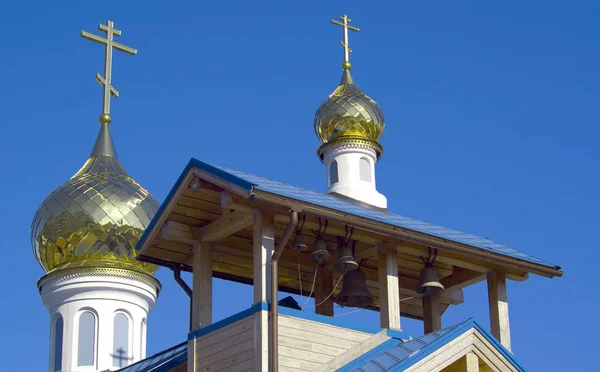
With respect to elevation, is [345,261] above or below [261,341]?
above

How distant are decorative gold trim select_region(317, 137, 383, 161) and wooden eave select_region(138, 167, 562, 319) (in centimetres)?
599

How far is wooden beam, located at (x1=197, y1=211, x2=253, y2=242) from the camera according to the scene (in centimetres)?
1755

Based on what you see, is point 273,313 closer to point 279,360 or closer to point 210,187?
point 279,360

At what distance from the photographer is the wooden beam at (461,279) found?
62.7 ft

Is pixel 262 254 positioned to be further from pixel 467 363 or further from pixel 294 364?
pixel 467 363

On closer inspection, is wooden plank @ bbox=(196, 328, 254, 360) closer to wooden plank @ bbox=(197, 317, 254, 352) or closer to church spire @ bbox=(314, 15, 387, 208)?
wooden plank @ bbox=(197, 317, 254, 352)

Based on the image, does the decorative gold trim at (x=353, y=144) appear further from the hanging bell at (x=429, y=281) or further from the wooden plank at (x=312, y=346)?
the wooden plank at (x=312, y=346)

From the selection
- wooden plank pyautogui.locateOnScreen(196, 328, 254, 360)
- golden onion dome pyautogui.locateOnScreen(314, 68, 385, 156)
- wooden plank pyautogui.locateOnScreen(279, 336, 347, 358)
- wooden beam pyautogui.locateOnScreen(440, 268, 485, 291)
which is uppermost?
golden onion dome pyautogui.locateOnScreen(314, 68, 385, 156)

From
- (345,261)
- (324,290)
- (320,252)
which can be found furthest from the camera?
(324,290)

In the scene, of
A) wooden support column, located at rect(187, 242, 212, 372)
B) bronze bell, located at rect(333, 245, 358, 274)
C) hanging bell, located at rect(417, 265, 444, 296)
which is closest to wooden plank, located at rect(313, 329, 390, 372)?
bronze bell, located at rect(333, 245, 358, 274)

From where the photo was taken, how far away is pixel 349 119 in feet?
84.8

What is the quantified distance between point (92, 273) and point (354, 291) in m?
8.97

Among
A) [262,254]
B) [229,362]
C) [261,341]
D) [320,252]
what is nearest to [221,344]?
[229,362]

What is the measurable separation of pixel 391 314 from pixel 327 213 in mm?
1532
